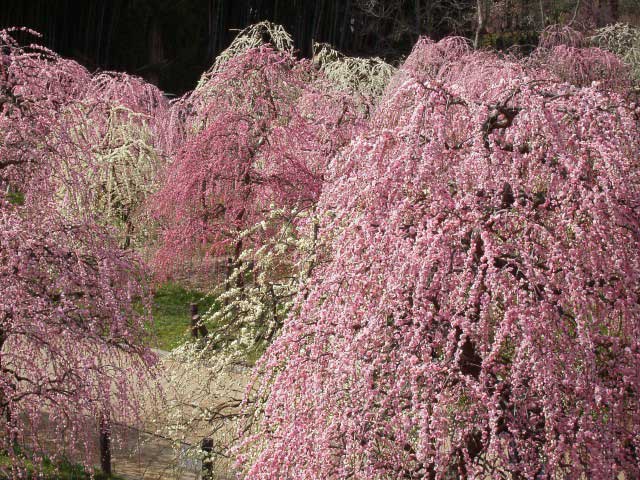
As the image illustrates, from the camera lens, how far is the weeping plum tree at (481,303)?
372 cm

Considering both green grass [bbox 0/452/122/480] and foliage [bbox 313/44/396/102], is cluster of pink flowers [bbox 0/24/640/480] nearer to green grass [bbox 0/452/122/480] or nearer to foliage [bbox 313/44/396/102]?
green grass [bbox 0/452/122/480]

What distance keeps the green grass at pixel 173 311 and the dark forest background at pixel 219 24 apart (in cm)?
1165

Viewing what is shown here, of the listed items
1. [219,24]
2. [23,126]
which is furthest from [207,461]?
[219,24]

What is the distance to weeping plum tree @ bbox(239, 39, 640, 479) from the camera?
146 inches

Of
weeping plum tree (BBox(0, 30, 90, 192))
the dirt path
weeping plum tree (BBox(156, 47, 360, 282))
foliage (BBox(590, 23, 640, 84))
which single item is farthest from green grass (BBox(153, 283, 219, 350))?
foliage (BBox(590, 23, 640, 84))

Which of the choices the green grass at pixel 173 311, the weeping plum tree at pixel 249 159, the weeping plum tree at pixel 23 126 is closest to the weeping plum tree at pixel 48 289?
the weeping plum tree at pixel 23 126

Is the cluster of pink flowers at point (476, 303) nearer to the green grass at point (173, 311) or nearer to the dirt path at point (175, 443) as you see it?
the dirt path at point (175, 443)

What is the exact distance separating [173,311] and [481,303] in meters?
10.2

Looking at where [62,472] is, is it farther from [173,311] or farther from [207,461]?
[173,311]

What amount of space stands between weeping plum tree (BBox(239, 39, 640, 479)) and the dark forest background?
19.7 meters

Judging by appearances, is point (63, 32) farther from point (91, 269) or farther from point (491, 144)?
point (491, 144)

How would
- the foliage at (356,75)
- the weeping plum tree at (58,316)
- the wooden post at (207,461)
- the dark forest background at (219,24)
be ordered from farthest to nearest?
the dark forest background at (219,24), the foliage at (356,75), the wooden post at (207,461), the weeping plum tree at (58,316)

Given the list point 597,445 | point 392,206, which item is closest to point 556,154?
point 392,206

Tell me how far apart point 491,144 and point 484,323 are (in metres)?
0.86
